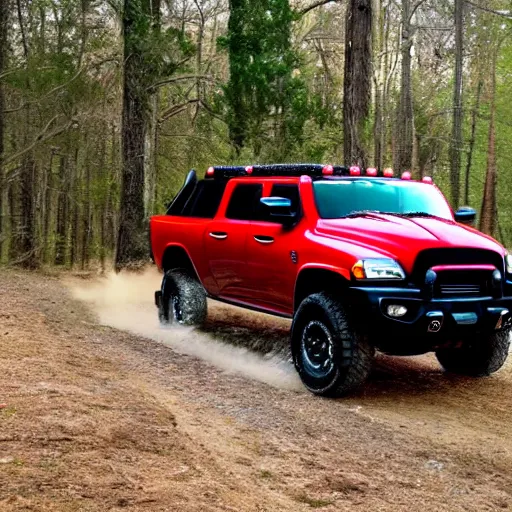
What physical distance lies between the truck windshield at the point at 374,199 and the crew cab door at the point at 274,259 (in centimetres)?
35

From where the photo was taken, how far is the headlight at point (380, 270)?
625 centimetres

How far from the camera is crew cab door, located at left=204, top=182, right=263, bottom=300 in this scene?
27.4 feet

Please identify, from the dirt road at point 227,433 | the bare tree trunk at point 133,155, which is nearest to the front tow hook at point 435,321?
the dirt road at point 227,433

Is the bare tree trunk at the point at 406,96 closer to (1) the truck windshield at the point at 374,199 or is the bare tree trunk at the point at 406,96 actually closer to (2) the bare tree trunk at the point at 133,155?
(2) the bare tree trunk at the point at 133,155

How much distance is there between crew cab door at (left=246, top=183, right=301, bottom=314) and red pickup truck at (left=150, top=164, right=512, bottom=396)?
0.05 ft

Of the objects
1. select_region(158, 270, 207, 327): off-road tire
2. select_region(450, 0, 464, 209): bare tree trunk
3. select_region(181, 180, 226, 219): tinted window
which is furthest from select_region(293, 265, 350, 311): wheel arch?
select_region(450, 0, 464, 209): bare tree trunk

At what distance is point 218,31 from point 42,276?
12549 millimetres

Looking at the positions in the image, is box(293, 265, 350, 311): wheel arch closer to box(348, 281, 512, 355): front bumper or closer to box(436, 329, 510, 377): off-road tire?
box(348, 281, 512, 355): front bumper

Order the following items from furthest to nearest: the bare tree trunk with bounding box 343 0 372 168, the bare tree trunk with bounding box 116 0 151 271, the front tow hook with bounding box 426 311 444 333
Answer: the bare tree trunk with bounding box 116 0 151 271
the bare tree trunk with bounding box 343 0 372 168
the front tow hook with bounding box 426 311 444 333

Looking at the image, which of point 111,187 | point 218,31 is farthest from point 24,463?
point 218,31

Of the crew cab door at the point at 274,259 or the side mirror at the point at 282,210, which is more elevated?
the side mirror at the point at 282,210

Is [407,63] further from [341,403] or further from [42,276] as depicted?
[341,403]

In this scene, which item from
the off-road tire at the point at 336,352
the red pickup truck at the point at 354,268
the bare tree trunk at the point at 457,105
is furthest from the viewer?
the bare tree trunk at the point at 457,105

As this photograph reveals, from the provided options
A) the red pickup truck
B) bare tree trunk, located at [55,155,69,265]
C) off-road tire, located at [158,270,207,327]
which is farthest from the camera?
bare tree trunk, located at [55,155,69,265]
